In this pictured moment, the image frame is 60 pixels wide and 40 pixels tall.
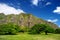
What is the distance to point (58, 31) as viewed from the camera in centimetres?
10550

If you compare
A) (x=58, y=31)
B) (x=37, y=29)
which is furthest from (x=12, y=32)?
(x=58, y=31)

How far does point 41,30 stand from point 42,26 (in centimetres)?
374

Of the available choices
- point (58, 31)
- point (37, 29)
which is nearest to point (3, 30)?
point (37, 29)

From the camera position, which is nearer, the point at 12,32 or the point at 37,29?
the point at 12,32

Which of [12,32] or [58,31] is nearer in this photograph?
[12,32]

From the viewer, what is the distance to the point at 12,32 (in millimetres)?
81812

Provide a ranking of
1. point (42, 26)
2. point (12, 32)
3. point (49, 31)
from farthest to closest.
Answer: point (42, 26) → point (49, 31) → point (12, 32)

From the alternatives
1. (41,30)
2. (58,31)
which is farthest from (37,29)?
(58,31)

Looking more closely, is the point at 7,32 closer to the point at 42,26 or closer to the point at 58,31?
the point at 42,26

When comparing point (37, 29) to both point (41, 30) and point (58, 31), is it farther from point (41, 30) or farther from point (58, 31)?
point (58, 31)

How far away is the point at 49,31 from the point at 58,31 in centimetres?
1425

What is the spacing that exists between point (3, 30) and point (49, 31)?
27.7 m

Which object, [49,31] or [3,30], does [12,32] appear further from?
[49,31]

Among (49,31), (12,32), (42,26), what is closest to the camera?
(12,32)
